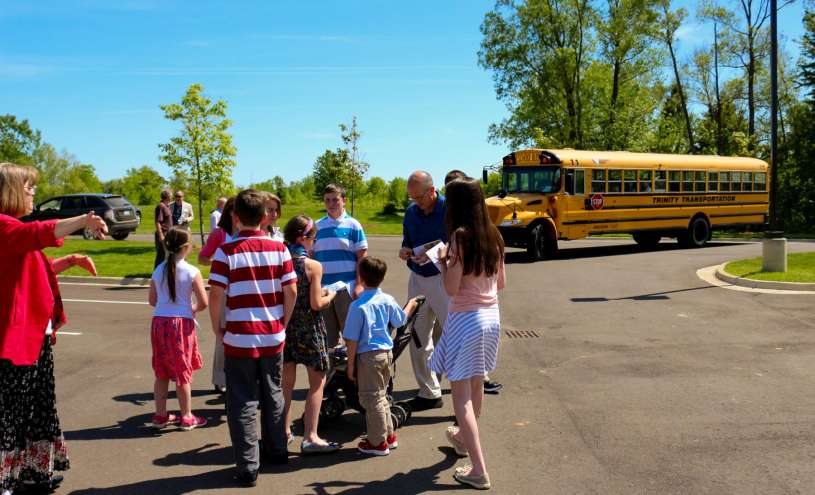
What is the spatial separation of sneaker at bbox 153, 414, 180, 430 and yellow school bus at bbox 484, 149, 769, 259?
13.9 metres

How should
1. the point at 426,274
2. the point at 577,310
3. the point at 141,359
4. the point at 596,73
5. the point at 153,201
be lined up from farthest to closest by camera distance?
the point at 153,201, the point at 596,73, the point at 577,310, the point at 141,359, the point at 426,274

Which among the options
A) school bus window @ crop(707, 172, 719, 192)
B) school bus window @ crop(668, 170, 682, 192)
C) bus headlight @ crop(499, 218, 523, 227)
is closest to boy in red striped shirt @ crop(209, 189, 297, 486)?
bus headlight @ crop(499, 218, 523, 227)

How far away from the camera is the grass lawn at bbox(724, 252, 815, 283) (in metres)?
13.5

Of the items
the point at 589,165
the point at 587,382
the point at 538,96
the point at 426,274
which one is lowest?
the point at 587,382

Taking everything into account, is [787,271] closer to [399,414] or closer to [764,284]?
[764,284]

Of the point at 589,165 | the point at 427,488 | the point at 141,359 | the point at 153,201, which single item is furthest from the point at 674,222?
the point at 153,201

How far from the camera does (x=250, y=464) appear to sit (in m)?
4.50

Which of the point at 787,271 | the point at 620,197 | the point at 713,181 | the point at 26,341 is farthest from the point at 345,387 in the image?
the point at 713,181

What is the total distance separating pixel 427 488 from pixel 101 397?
3.67 metres

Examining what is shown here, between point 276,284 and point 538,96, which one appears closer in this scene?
point 276,284

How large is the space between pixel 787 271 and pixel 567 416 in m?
10.9

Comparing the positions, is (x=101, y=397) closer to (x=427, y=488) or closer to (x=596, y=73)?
(x=427, y=488)

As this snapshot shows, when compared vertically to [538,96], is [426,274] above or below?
below

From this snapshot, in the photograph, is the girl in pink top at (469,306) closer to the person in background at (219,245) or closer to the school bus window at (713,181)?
the person in background at (219,245)
